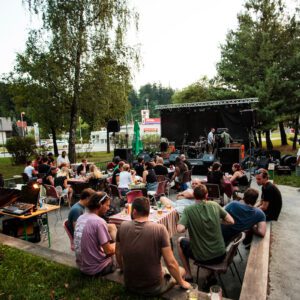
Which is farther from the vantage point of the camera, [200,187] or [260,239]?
[260,239]

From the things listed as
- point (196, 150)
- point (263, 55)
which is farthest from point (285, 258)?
point (263, 55)

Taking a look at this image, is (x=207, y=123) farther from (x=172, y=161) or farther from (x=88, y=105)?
(x=88, y=105)

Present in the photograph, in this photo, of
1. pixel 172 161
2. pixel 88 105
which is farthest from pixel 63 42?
pixel 172 161

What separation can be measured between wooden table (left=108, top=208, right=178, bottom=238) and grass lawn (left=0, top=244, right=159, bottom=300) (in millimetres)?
1067

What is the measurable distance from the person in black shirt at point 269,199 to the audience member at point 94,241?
10.0 ft

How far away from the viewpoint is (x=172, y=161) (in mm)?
13320

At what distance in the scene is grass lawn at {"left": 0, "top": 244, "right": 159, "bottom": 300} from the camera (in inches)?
119

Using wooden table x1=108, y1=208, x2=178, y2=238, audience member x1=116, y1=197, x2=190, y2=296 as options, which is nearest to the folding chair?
wooden table x1=108, y1=208, x2=178, y2=238

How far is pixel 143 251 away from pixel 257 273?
1491 mm

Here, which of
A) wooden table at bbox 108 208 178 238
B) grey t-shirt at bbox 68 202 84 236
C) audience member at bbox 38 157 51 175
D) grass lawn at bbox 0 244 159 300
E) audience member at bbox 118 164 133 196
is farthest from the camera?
audience member at bbox 38 157 51 175

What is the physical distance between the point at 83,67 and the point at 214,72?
39.0 feet

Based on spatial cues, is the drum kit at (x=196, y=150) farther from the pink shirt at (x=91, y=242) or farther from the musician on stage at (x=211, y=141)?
the pink shirt at (x=91, y=242)

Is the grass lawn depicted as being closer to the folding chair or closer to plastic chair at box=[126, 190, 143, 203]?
plastic chair at box=[126, 190, 143, 203]

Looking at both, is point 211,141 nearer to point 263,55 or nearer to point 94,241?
point 263,55
